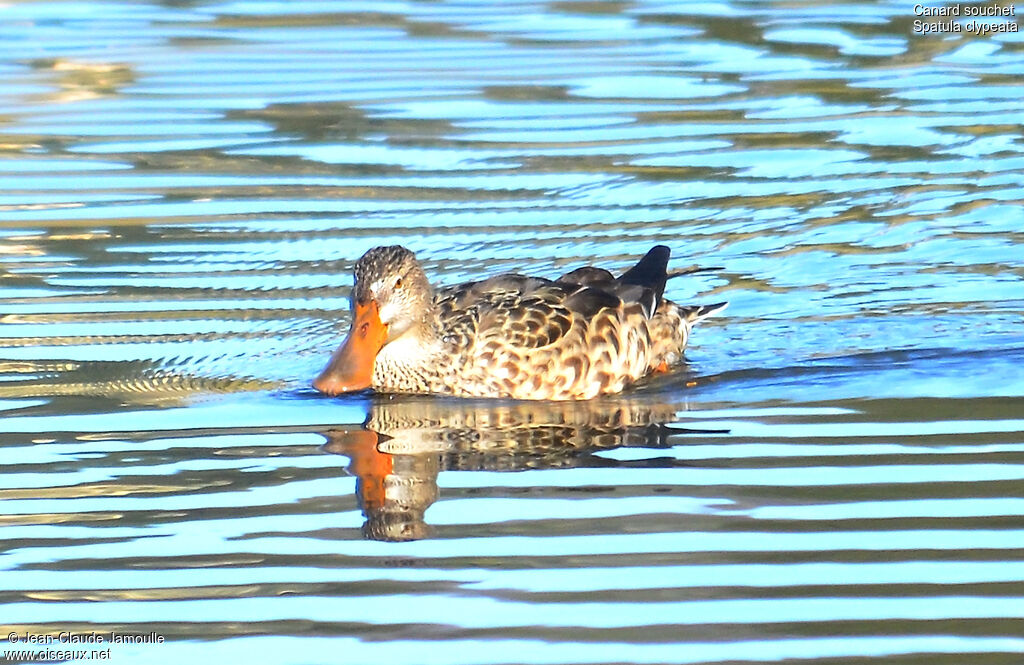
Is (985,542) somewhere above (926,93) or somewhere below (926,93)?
below

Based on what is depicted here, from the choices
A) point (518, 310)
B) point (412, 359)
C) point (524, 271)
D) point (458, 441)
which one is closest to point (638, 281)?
point (518, 310)

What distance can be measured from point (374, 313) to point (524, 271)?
222 centimetres

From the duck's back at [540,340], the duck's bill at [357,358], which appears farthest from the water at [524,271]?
the duck's back at [540,340]

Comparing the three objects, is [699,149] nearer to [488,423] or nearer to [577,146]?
[577,146]

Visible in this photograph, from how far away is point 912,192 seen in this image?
44.1 ft

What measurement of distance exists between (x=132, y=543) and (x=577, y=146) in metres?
8.26

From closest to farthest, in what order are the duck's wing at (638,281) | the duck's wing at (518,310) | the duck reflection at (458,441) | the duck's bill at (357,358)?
the duck reflection at (458,441) < the duck's bill at (357,358) < the duck's wing at (518,310) < the duck's wing at (638,281)

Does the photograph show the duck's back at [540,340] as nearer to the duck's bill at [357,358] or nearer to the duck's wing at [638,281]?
the duck's wing at [638,281]

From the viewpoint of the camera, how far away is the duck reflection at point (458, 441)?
8.07 m

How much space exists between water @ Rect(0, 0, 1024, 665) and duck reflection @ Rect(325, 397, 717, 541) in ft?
0.10

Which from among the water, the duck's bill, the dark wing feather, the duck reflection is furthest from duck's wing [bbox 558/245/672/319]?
the duck's bill

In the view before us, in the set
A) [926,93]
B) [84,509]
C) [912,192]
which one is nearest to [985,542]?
[84,509]

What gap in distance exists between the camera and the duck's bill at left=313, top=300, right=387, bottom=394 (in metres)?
9.93

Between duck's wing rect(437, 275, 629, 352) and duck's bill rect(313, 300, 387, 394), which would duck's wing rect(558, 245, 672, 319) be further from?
duck's bill rect(313, 300, 387, 394)
